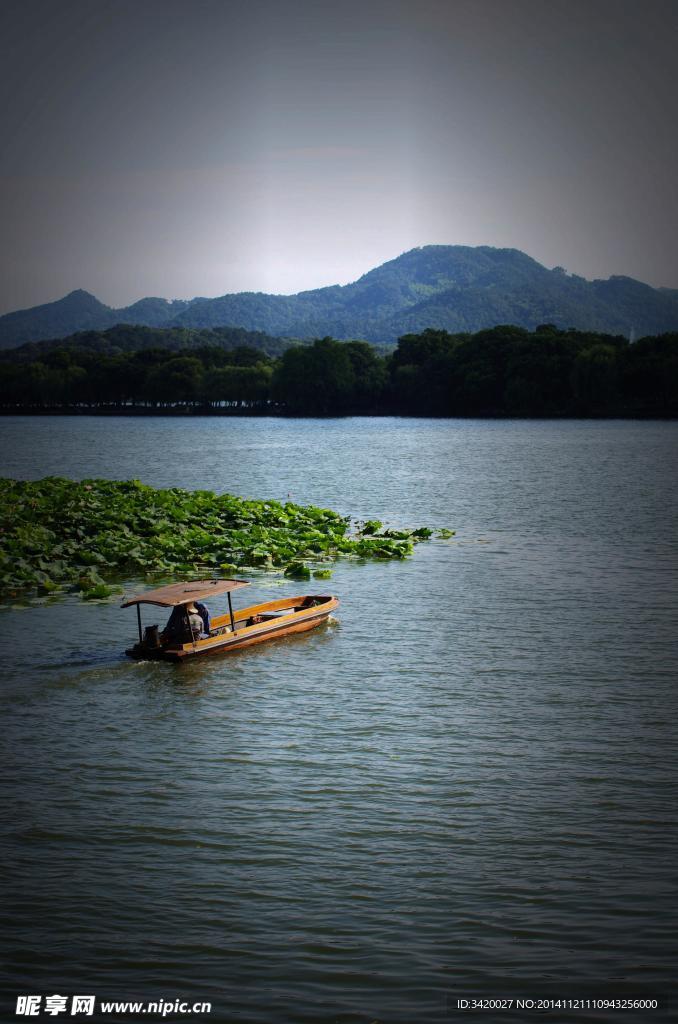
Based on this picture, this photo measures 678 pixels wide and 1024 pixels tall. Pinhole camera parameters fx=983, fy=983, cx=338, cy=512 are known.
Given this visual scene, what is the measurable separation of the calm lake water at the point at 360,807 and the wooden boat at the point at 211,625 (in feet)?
1.29

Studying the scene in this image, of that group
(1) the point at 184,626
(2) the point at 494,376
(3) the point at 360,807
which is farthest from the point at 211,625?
(2) the point at 494,376

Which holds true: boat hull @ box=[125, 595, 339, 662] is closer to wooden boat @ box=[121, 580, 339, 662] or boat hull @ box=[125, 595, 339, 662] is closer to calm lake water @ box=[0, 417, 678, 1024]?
wooden boat @ box=[121, 580, 339, 662]

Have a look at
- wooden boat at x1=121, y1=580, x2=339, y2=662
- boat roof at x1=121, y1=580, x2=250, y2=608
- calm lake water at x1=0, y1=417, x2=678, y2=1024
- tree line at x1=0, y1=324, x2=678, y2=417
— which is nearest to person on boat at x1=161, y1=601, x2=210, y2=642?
wooden boat at x1=121, y1=580, x2=339, y2=662

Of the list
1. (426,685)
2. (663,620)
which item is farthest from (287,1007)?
(663,620)

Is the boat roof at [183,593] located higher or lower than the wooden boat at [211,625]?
higher

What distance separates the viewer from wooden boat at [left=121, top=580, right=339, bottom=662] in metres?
19.8

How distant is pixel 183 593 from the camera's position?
20.1m

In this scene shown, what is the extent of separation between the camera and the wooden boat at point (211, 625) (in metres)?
19.8

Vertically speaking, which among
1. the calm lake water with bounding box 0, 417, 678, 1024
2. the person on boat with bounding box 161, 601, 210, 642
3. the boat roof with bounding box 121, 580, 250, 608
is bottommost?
the calm lake water with bounding box 0, 417, 678, 1024

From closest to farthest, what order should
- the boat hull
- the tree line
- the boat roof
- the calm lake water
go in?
the calm lake water
the boat roof
the boat hull
the tree line

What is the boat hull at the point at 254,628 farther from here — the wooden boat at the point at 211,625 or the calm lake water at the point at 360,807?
the calm lake water at the point at 360,807

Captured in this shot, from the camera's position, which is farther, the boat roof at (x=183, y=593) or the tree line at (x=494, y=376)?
the tree line at (x=494, y=376)

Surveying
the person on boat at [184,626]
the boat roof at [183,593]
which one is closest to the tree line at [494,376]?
the boat roof at [183,593]

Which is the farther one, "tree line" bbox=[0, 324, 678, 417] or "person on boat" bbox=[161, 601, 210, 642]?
"tree line" bbox=[0, 324, 678, 417]
